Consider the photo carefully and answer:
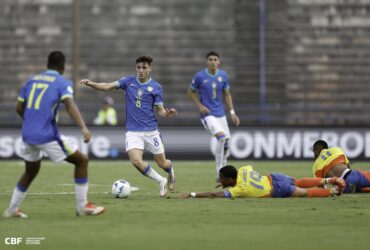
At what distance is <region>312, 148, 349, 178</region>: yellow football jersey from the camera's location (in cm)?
1415

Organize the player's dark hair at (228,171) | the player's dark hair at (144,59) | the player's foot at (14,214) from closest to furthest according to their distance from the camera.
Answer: the player's foot at (14,214), the player's dark hair at (228,171), the player's dark hair at (144,59)

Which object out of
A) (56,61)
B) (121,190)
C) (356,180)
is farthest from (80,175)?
(356,180)

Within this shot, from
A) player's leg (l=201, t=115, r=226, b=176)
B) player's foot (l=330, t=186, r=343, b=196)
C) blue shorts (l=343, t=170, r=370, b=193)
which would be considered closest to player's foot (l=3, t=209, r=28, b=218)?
player's foot (l=330, t=186, r=343, b=196)

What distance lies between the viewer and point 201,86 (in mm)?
18391

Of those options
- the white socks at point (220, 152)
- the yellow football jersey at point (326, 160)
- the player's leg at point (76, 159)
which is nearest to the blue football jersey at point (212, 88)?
the white socks at point (220, 152)

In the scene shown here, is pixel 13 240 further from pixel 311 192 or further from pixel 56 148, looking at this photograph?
pixel 311 192

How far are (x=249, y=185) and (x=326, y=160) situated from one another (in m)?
1.61

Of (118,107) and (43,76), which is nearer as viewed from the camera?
(43,76)

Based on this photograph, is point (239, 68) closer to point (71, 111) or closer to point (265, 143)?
point (265, 143)

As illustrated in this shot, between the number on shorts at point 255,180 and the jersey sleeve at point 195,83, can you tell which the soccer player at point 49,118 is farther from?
the jersey sleeve at point 195,83

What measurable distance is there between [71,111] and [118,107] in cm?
1936

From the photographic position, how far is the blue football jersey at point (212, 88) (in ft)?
60.1

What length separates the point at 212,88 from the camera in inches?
720

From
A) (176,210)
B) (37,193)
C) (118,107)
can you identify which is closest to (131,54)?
(118,107)
